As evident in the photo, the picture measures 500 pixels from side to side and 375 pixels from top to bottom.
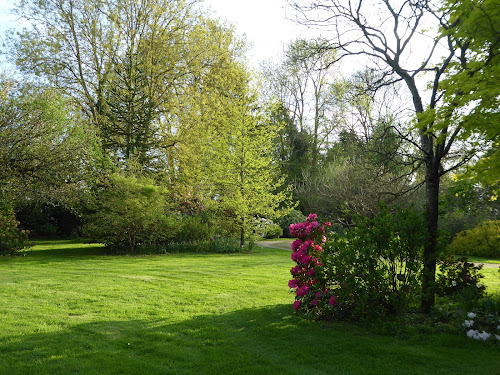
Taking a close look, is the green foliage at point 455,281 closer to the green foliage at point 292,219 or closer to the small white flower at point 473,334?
the small white flower at point 473,334

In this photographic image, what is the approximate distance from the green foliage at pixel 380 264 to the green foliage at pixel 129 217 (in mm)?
9263

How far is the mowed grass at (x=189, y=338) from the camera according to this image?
371 centimetres

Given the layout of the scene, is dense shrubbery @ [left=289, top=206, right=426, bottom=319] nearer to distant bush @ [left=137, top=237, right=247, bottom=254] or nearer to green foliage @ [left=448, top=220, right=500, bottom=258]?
distant bush @ [left=137, top=237, right=247, bottom=254]

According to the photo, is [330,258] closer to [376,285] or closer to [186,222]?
[376,285]

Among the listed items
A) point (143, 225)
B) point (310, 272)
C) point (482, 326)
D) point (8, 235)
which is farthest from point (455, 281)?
point (8, 235)

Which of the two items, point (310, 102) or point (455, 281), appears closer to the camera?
point (455, 281)

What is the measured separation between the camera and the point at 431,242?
5211 millimetres

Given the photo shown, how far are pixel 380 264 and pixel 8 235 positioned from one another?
40.1ft

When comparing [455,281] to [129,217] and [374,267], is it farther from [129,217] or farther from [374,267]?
[129,217]

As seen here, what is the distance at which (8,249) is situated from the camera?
12.5m

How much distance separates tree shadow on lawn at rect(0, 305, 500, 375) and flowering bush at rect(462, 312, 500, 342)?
141 mm

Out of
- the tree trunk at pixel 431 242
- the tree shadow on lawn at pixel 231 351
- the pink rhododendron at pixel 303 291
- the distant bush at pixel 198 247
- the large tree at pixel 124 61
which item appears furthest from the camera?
the large tree at pixel 124 61

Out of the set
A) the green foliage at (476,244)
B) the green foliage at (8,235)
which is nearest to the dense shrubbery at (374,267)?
the green foliage at (476,244)

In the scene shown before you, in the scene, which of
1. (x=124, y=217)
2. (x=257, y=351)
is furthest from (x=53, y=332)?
(x=124, y=217)
